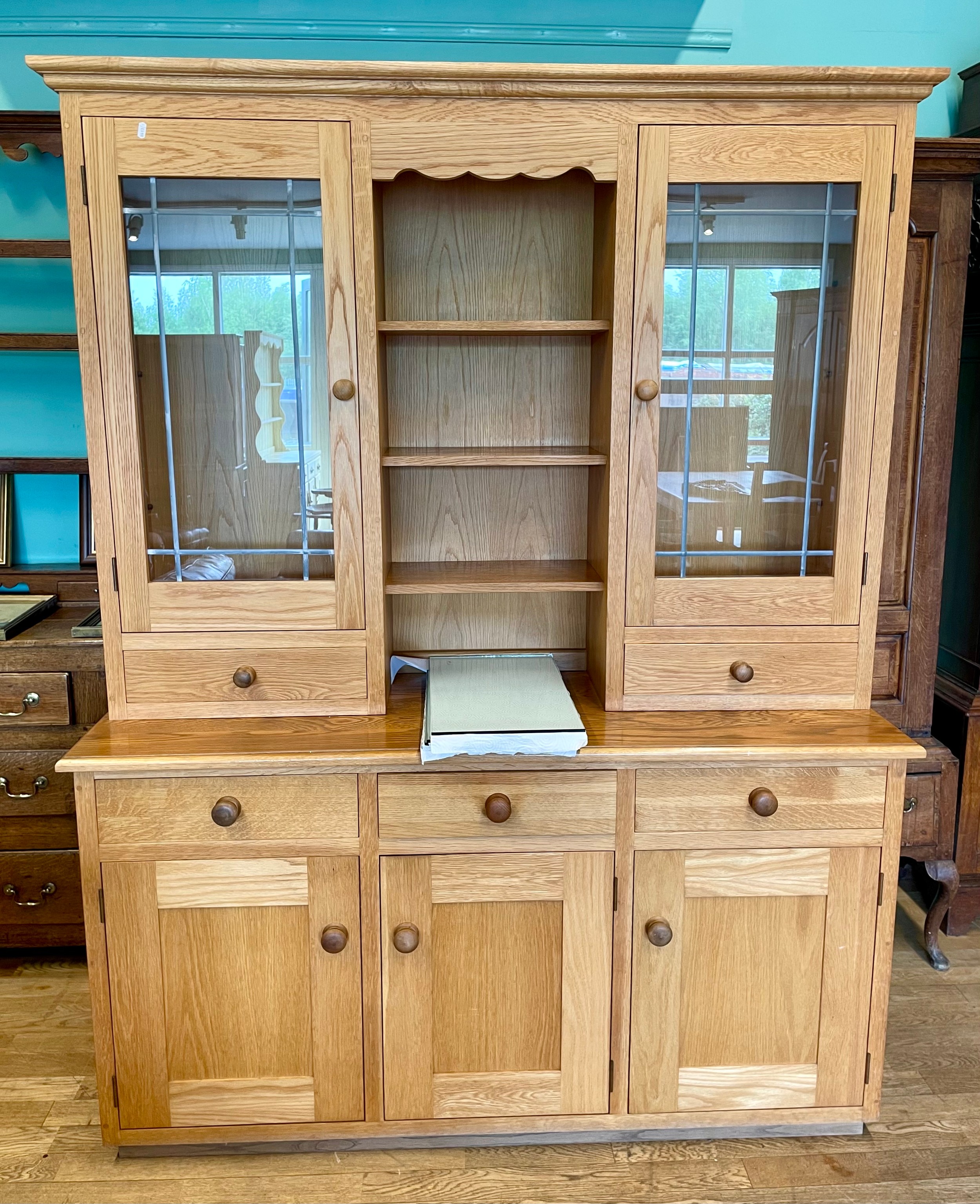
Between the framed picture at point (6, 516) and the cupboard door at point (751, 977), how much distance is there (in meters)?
1.77

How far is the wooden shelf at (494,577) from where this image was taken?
175cm

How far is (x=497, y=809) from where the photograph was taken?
160 cm

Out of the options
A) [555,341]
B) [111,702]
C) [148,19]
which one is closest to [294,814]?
[111,702]

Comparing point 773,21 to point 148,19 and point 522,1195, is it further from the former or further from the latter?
point 522,1195

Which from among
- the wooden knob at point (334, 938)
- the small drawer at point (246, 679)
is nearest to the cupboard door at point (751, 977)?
the wooden knob at point (334, 938)

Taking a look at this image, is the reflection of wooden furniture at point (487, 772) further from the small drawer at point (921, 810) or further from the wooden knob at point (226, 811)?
the small drawer at point (921, 810)

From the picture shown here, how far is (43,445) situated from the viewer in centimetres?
238

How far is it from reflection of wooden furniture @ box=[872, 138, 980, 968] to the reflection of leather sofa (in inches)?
58.1

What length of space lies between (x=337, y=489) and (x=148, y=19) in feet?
4.39

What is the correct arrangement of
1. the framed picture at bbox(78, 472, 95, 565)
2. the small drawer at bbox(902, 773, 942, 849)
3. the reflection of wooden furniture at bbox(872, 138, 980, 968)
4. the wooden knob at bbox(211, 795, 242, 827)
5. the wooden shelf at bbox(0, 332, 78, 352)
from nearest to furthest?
the wooden knob at bbox(211, 795, 242, 827) < the reflection of wooden furniture at bbox(872, 138, 980, 968) < the wooden shelf at bbox(0, 332, 78, 352) < the small drawer at bbox(902, 773, 942, 849) < the framed picture at bbox(78, 472, 95, 565)

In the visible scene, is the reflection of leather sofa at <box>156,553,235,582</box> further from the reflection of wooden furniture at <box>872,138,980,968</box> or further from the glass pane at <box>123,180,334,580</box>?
the reflection of wooden furniture at <box>872,138,980,968</box>

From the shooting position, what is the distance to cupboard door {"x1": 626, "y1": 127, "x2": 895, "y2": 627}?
5.34 ft

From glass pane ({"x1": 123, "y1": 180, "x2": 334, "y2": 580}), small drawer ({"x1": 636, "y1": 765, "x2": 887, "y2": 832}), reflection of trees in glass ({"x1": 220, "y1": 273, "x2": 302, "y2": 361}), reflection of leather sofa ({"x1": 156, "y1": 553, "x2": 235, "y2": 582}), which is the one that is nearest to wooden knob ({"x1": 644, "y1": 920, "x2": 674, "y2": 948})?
small drawer ({"x1": 636, "y1": 765, "x2": 887, "y2": 832})

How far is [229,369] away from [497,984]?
122 cm
